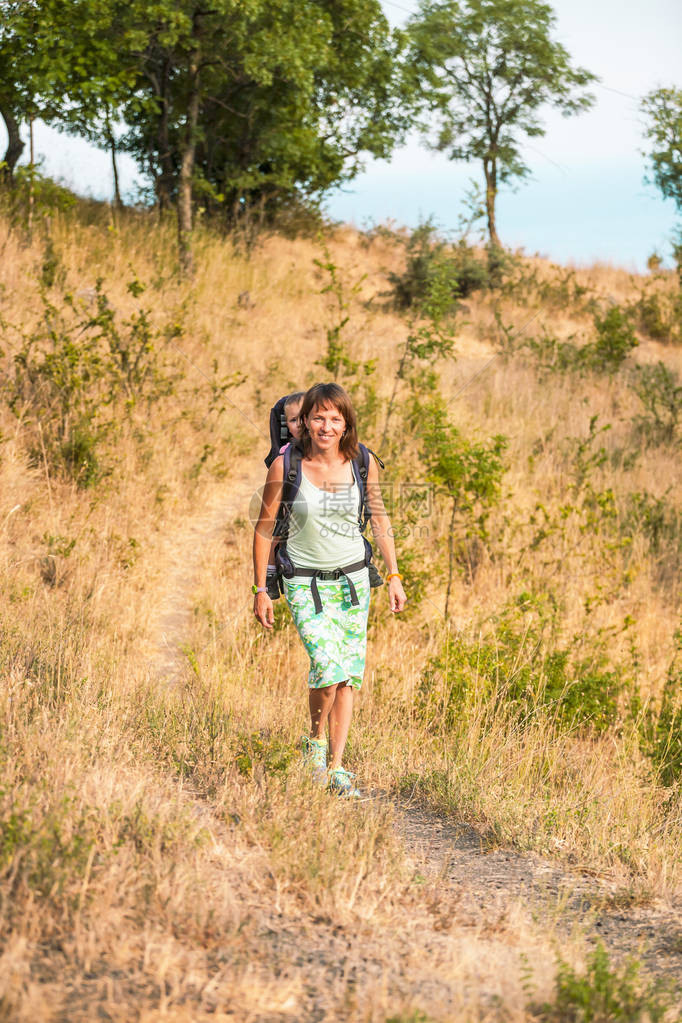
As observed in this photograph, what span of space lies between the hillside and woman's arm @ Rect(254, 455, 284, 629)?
0.58 metres

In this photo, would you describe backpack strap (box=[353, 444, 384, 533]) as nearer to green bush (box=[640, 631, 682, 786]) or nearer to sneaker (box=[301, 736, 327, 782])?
sneaker (box=[301, 736, 327, 782])

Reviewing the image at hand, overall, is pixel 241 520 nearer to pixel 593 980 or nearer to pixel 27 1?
pixel 593 980

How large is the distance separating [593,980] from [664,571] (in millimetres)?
6364

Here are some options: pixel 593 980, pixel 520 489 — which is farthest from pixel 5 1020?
pixel 520 489

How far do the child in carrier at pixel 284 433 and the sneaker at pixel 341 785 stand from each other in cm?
78

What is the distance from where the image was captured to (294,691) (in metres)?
5.28

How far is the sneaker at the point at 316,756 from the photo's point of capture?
3609mm

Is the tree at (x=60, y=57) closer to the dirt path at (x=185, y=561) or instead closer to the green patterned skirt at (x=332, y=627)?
the dirt path at (x=185, y=561)

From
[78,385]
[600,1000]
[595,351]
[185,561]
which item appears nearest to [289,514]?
[600,1000]

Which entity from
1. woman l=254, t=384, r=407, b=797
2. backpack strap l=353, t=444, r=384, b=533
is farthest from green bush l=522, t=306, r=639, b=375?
woman l=254, t=384, r=407, b=797

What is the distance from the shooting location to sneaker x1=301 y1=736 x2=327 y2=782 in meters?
3.61

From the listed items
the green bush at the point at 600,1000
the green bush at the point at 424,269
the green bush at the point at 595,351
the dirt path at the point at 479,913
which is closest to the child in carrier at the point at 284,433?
the dirt path at the point at 479,913

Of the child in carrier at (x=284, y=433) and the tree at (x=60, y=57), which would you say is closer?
the child in carrier at (x=284, y=433)

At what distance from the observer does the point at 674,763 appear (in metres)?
5.16
